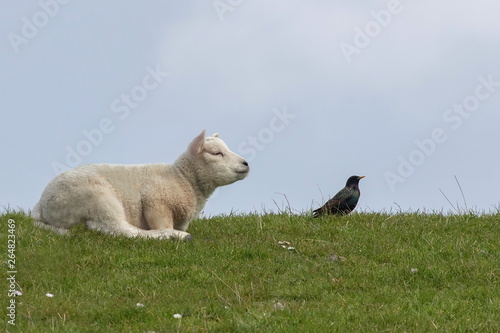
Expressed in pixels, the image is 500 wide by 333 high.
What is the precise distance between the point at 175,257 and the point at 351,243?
3.04 m

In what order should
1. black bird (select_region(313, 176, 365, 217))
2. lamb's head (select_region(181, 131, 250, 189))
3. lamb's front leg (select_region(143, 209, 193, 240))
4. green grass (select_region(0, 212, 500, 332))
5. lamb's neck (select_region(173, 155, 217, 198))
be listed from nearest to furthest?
green grass (select_region(0, 212, 500, 332)) < lamb's front leg (select_region(143, 209, 193, 240)) < lamb's head (select_region(181, 131, 250, 189)) < lamb's neck (select_region(173, 155, 217, 198)) < black bird (select_region(313, 176, 365, 217))

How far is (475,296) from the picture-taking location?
987 centimetres

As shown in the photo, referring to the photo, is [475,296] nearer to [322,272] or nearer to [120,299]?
[322,272]

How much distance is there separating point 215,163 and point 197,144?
0.47 metres

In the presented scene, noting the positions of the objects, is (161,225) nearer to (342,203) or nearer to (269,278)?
(269,278)

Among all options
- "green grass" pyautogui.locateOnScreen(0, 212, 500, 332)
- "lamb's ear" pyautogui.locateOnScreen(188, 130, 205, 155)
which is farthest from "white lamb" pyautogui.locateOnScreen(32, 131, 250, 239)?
"green grass" pyautogui.locateOnScreen(0, 212, 500, 332)

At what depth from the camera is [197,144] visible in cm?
1309

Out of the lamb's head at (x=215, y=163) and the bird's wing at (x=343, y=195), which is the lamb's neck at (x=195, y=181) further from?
the bird's wing at (x=343, y=195)

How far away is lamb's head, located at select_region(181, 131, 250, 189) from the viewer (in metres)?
12.9

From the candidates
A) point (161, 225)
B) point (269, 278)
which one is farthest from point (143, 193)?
point (269, 278)

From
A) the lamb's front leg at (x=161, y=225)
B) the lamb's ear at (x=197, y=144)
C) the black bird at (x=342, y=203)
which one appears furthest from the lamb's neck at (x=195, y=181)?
the black bird at (x=342, y=203)

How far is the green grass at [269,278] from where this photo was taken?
28.4 feet

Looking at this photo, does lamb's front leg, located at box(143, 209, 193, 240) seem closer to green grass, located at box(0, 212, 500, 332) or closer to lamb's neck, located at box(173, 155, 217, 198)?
green grass, located at box(0, 212, 500, 332)

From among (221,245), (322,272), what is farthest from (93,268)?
(322,272)
